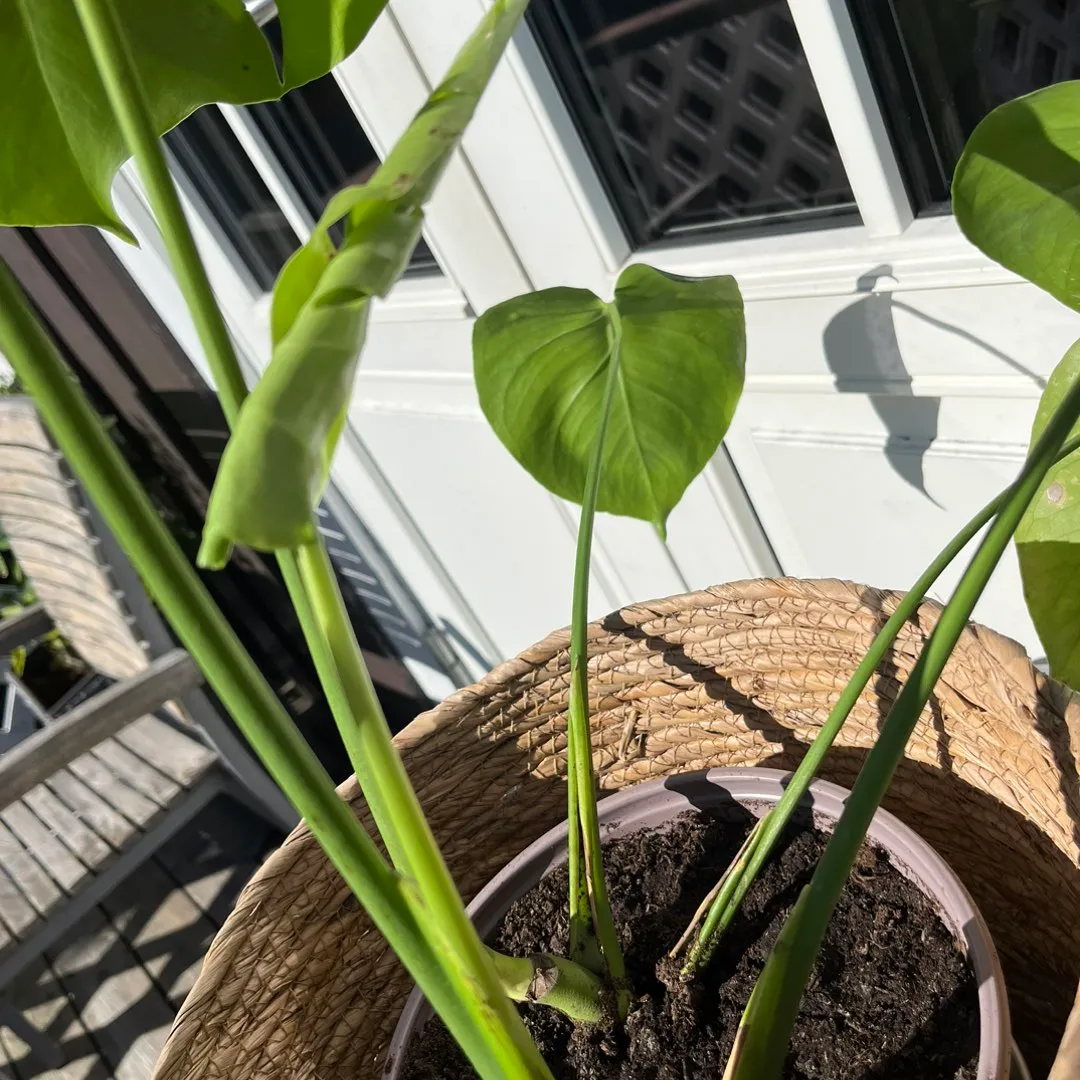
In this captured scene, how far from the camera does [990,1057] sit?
0.34 metres

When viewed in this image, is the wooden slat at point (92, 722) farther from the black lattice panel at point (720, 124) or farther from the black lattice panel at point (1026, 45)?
the black lattice panel at point (1026, 45)

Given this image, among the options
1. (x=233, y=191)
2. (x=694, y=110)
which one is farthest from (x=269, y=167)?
(x=694, y=110)

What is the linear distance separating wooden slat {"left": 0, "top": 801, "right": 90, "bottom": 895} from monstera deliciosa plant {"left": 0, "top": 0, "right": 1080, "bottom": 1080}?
1.15m

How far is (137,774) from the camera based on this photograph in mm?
1492

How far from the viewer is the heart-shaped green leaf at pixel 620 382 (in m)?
0.48

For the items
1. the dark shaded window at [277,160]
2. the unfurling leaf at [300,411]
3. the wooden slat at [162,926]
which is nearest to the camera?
the unfurling leaf at [300,411]

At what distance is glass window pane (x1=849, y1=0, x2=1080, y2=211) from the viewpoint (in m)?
0.51

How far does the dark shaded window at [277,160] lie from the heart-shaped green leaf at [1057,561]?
0.68 m

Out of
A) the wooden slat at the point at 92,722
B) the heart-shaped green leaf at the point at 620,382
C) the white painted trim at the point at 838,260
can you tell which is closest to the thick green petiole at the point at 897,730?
the heart-shaped green leaf at the point at 620,382

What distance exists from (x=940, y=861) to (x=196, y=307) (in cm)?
37

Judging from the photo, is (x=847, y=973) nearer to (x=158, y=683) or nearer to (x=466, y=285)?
(x=466, y=285)

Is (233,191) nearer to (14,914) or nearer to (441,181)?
(441,181)

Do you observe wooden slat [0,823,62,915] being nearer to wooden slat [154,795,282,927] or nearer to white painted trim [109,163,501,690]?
wooden slat [154,795,282,927]

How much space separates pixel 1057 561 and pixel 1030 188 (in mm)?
140
